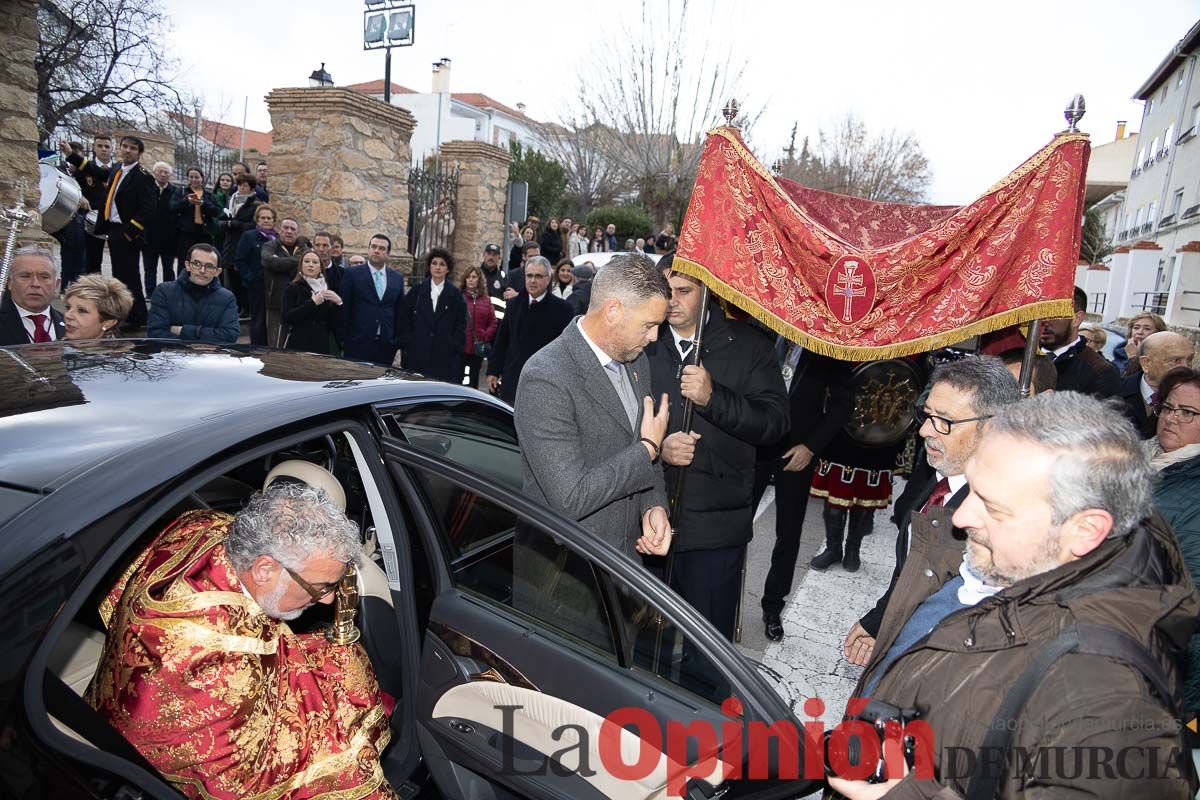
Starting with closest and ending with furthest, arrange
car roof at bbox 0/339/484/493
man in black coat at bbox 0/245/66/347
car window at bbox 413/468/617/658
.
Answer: car roof at bbox 0/339/484/493
car window at bbox 413/468/617/658
man in black coat at bbox 0/245/66/347

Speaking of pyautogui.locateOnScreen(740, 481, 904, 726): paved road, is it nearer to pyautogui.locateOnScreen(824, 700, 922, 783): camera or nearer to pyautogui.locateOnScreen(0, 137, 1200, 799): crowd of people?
pyautogui.locateOnScreen(0, 137, 1200, 799): crowd of people

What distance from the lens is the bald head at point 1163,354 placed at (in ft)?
15.0

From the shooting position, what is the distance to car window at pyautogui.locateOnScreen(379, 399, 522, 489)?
234 centimetres

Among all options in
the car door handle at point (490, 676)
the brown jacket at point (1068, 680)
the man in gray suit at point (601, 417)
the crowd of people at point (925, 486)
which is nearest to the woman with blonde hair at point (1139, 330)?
the crowd of people at point (925, 486)

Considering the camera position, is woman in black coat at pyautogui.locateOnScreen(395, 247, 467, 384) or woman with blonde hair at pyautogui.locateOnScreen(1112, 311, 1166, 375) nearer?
woman with blonde hair at pyautogui.locateOnScreen(1112, 311, 1166, 375)

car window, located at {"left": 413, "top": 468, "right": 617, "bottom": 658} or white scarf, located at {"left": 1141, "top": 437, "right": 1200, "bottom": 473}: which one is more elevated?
white scarf, located at {"left": 1141, "top": 437, "right": 1200, "bottom": 473}

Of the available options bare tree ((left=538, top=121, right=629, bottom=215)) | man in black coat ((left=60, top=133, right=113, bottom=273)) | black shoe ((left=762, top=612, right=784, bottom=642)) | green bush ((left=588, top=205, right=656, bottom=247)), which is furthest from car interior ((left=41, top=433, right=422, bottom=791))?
bare tree ((left=538, top=121, right=629, bottom=215))

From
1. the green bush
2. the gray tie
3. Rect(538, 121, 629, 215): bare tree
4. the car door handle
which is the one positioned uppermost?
Rect(538, 121, 629, 215): bare tree

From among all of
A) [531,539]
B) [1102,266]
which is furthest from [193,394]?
[1102,266]

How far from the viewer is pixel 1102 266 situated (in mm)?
24734

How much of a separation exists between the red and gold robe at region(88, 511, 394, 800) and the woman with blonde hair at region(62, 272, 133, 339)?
7.99ft

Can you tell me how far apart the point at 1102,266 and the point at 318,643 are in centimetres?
2934

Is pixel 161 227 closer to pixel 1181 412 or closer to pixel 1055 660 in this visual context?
pixel 1181 412

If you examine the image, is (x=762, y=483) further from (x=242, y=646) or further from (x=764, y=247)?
(x=242, y=646)
